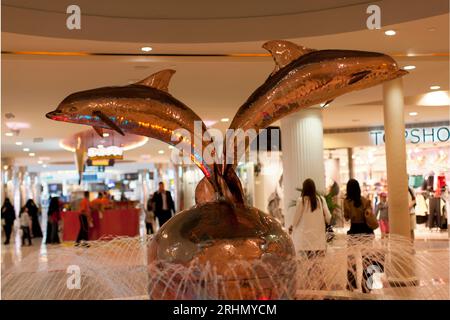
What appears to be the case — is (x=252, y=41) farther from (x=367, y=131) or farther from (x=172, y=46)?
(x=367, y=131)

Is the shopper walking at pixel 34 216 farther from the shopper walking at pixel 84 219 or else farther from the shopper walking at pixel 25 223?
the shopper walking at pixel 84 219

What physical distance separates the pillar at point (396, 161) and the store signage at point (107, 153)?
27.9 feet

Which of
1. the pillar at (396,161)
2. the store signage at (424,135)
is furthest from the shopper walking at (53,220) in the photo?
the pillar at (396,161)

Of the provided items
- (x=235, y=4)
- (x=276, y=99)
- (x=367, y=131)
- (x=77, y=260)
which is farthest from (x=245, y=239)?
(x=367, y=131)

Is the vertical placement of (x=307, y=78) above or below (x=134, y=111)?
above

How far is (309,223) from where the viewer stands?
7316mm

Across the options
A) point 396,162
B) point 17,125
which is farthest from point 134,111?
point 17,125

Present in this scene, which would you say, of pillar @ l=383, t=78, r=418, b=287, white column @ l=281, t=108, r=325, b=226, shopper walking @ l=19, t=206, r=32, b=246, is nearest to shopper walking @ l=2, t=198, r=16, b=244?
shopper walking @ l=19, t=206, r=32, b=246

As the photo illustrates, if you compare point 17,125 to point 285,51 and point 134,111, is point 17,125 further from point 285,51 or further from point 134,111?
point 285,51

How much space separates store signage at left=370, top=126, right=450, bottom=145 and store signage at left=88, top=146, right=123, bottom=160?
734 centimetres

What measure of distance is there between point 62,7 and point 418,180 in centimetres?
1364

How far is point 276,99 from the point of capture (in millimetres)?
2906

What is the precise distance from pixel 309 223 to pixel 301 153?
5.32m
